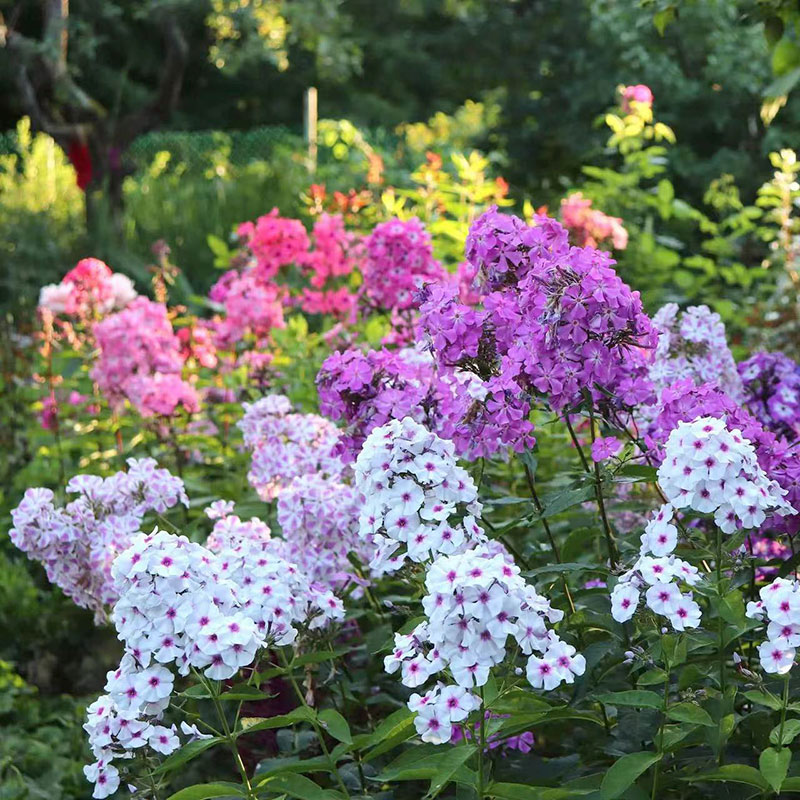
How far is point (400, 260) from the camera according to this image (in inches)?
154

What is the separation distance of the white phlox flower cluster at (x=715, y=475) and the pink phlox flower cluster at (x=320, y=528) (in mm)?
805

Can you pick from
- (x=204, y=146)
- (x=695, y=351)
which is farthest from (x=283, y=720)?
(x=204, y=146)

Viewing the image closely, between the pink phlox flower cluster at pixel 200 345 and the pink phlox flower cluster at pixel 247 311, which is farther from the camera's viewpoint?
the pink phlox flower cluster at pixel 200 345

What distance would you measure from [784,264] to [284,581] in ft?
15.3

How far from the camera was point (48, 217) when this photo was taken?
1044 centimetres

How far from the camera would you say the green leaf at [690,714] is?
205 cm

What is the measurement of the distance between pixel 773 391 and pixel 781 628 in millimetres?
1114

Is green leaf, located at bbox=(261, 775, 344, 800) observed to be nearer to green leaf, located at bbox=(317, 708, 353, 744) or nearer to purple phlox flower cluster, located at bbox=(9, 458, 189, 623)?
green leaf, located at bbox=(317, 708, 353, 744)

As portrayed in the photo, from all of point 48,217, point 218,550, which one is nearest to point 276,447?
point 218,550

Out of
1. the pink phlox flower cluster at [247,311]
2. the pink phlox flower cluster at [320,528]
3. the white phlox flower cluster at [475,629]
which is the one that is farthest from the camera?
the pink phlox flower cluster at [247,311]

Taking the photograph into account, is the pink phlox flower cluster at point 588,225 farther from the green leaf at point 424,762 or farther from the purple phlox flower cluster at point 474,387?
the green leaf at point 424,762

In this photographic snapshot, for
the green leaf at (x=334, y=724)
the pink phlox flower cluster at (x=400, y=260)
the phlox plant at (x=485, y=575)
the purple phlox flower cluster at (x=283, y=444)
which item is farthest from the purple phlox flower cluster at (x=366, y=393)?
the pink phlox flower cluster at (x=400, y=260)

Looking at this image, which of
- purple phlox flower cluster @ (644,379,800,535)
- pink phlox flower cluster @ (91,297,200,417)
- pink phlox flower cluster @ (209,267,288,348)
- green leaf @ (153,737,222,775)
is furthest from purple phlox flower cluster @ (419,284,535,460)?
pink phlox flower cluster @ (209,267,288,348)

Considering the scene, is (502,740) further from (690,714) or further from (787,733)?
(787,733)
